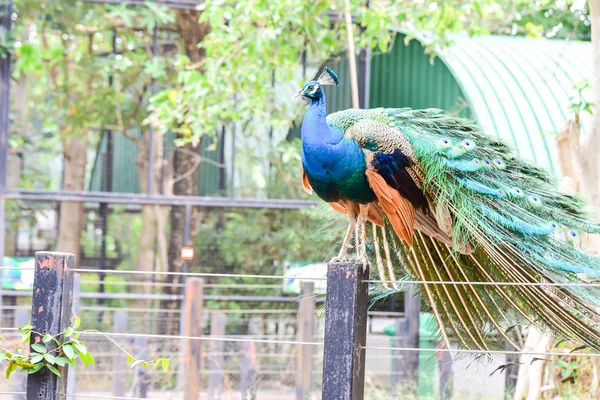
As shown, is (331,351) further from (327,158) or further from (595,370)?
(595,370)

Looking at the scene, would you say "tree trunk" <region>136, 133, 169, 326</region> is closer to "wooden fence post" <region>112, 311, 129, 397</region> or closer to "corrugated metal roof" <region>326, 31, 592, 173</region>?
"corrugated metal roof" <region>326, 31, 592, 173</region>

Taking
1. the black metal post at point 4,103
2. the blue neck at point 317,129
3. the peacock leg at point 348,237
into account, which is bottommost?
the peacock leg at point 348,237

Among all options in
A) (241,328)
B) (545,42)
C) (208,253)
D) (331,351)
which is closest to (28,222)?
(208,253)

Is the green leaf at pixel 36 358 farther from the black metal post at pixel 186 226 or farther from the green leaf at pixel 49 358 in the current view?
the black metal post at pixel 186 226

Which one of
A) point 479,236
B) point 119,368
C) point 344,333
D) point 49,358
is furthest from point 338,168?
point 119,368

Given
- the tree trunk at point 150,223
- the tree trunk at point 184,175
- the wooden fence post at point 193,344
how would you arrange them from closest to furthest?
the wooden fence post at point 193,344 → the tree trunk at point 184,175 → the tree trunk at point 150,223

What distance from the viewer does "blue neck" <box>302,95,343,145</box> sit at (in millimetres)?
3658

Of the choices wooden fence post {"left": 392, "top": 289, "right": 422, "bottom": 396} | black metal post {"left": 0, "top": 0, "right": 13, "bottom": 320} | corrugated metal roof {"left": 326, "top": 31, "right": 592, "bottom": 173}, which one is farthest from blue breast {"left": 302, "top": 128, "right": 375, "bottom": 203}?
black metal post {"left": 0, "top": 0, "right": 13, "bottom": 320}

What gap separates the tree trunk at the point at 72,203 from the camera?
9.33 metres

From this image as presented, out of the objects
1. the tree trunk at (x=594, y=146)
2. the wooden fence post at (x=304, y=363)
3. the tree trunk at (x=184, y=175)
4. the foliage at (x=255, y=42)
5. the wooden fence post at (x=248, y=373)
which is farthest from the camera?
the tree trunk at (x=184, y=175)

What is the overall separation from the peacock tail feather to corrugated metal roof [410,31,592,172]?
3980mm

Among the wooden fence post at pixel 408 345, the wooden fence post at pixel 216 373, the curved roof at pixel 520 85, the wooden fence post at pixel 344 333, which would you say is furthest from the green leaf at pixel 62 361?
the curved roof at pixel 520 85

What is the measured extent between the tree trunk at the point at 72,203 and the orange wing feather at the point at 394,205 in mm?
5937

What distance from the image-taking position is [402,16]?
752 cm
